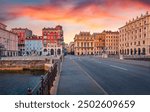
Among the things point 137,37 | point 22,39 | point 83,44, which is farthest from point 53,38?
point 83,44

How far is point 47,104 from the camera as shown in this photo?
5.73 metres

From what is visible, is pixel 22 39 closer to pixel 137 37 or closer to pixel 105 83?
pixel 137 37

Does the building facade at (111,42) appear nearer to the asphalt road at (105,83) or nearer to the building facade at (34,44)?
the building facade at (34,44)

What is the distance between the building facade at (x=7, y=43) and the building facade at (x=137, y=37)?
45.8 metres

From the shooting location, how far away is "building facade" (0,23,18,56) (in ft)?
295

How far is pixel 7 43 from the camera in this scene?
315 ft

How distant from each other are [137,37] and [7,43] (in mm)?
47729

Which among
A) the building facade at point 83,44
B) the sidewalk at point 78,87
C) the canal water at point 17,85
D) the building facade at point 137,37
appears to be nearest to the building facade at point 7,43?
the building facade at point 137,37

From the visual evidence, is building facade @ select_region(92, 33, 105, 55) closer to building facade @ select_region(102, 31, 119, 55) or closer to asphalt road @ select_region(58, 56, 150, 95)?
building facade @ select_region(102, 31, 119, 55)

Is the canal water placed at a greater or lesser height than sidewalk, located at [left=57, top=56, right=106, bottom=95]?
lesser

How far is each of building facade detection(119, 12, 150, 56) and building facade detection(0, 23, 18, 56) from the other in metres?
45.8

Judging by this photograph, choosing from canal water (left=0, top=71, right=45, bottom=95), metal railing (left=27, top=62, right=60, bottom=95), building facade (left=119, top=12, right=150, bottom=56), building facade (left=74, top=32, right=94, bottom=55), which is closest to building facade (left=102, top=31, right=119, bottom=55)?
building facade (left=74, top=32, right=94, bottom=55)

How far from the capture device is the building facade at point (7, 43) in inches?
3543

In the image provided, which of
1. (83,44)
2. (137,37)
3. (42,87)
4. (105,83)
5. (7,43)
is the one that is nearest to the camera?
(42,87)
